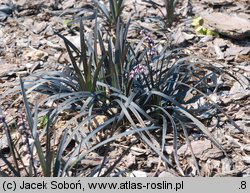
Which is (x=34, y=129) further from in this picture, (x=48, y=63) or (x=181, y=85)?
(x=48, y=63)

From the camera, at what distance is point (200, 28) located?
3922 mm

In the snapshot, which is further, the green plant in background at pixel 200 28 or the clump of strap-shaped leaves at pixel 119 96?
the green plant in background at pixel 200 28

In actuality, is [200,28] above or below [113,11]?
below

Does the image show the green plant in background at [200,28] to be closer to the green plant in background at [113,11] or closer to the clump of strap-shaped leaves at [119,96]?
the green plant in background at [113,11]

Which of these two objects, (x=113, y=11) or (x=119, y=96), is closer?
(x=119, y=96)

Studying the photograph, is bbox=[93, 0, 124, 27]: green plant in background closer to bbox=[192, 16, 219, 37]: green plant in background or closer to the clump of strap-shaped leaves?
bbox=[192, 16, 219, 37]: green plant in background

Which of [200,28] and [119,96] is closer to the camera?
[119,96]

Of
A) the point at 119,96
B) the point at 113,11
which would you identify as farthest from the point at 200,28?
the point at 119,96

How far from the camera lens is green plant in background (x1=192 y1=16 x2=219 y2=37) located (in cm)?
388

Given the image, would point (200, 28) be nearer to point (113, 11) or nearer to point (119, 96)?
point (113, 11)

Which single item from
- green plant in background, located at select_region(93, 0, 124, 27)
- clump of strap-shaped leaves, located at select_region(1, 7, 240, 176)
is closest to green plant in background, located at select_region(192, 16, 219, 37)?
green plant in background, located at select_region(93, 0, 124, 27)

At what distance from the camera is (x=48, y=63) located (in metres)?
3.68

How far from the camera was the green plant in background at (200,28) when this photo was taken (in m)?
3.88

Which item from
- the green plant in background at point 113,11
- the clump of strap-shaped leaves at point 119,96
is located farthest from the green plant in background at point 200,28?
the clump of strap-shaped leaves at point 119,96
